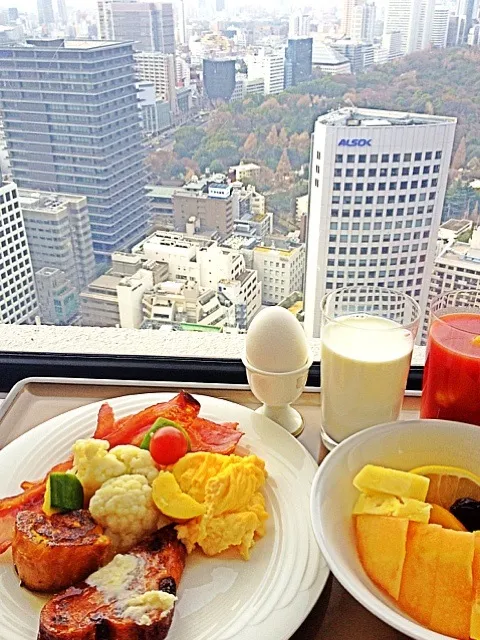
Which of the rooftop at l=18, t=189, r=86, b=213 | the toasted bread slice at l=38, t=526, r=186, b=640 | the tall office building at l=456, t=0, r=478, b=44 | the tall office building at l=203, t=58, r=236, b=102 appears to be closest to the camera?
the toasted bread slice at l=38, t=526, r=186, b=640

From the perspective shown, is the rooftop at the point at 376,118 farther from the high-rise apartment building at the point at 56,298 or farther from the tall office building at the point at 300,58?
the high-rise apartment building at the point at 56,298

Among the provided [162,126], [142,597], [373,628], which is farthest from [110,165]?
[373,628]

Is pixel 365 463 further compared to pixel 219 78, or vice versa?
pixel 219 78

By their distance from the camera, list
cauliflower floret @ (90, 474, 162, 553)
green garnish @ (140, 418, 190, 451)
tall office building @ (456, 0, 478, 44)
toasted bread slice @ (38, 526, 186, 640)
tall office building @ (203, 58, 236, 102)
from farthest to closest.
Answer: tall office building @ (203, 58, 236, 102)
tall office building @ (456, 0, 478, 44)
green garnish @ (140, 418, 190, 451)
cauliflower floret @ (90, 474, 162, 553)
toasted bread slice @ (38, 526, 186, 640)

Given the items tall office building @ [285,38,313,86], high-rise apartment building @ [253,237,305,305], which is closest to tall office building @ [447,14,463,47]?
tall office building @ [285,38,313,86]

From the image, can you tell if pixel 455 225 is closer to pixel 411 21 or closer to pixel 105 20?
pixel 411 21

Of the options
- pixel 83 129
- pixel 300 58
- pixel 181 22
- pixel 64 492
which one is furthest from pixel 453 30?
pixel 64 492

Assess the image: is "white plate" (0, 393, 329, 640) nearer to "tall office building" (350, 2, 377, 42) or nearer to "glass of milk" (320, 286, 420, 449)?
"glass of milk" (320, 286, 420, 449)
